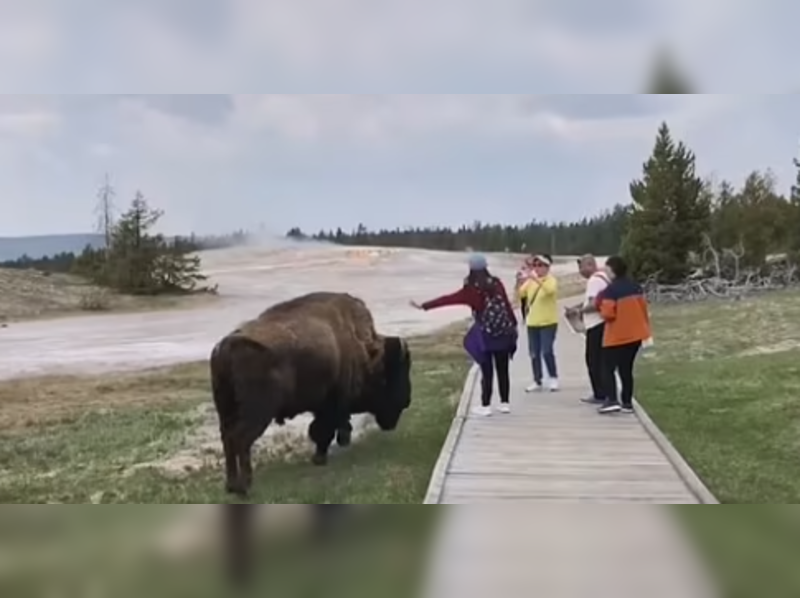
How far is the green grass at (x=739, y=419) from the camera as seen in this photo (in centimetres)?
365

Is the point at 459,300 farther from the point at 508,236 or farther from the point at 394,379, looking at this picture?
the point at 394,379

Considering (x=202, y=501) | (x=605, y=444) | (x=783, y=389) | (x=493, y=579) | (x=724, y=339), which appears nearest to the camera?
(x=493, y=579)

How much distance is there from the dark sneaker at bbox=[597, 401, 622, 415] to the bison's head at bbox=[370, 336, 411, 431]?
70 centimetres

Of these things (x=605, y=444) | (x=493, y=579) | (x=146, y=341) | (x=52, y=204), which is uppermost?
(x=52, y=204)

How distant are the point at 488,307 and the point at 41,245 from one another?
5.14 feet

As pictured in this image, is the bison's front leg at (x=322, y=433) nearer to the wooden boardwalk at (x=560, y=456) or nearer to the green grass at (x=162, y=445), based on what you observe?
the green grass at (x=162, y=445)

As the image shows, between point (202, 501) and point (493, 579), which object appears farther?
point (202, 501)

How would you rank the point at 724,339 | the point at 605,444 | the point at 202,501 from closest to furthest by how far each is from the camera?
the point at 202,501, the point at 605,444, the point at 724,339

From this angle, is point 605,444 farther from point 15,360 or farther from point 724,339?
point 15,360

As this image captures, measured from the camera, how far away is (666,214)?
4.34 meters

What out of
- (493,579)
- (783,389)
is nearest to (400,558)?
(493,579)

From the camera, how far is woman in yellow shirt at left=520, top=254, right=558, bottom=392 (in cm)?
440

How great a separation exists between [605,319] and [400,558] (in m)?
1.19

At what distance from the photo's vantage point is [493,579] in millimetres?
3553
